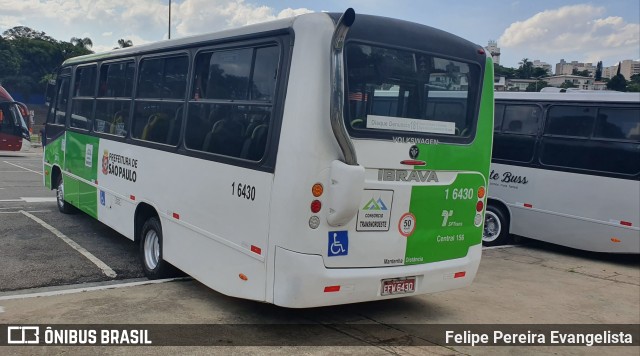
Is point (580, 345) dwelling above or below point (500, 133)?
below

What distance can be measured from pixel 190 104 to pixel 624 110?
7.28 meters

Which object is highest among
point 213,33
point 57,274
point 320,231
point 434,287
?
point 213,33

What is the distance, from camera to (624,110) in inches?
365

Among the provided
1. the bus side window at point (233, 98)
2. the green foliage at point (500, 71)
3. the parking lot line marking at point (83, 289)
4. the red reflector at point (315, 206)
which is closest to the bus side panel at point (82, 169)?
the parking lot line marking at point (83, 289)

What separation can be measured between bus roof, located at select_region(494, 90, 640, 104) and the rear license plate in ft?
20.3

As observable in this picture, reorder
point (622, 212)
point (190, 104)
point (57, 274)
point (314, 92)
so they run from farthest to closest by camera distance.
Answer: point (622, 212) → point (57, 274) → point (190, 104) → point (314, 92)

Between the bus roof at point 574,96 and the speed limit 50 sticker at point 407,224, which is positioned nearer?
the speed limit 50 sticker at point 407,224

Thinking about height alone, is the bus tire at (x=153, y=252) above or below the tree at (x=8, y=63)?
below

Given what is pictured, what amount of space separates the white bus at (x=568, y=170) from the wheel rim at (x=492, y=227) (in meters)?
0.02

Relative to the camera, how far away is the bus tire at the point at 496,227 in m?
10.7

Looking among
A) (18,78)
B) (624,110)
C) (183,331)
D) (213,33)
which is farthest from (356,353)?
(18,78)

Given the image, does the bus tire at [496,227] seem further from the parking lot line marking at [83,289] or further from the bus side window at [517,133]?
the parking lot line marking at [83,289]

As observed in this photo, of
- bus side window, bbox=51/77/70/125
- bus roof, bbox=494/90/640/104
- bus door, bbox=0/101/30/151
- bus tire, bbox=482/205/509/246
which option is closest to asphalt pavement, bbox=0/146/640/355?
bus tire, bbox=482/205/509/246

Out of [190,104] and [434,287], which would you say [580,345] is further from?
[190,104]
